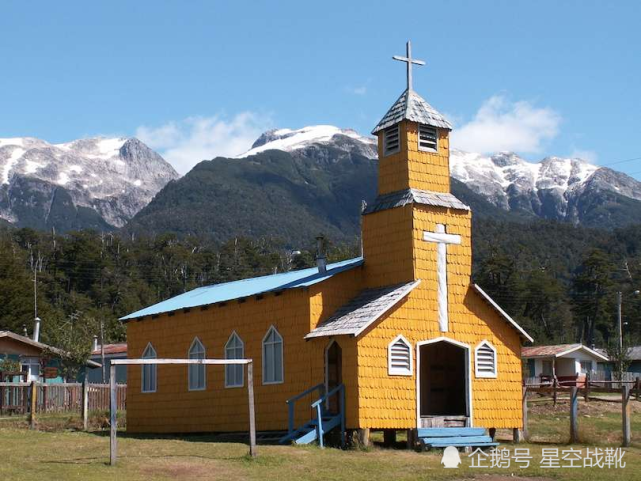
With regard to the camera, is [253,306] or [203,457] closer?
[203,457]

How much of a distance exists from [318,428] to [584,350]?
164 ft

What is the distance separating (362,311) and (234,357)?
5874 millimetres

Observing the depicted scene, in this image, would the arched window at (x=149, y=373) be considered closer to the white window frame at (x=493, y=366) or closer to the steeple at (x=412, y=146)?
the steeple at (x=412, y=146)

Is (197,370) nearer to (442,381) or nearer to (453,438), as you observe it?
(442,381)

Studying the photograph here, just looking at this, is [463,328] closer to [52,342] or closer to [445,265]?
[445,265]

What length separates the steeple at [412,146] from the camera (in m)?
31.0

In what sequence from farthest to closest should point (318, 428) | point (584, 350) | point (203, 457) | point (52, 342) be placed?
point (584, 350) < point (52, 342) < point (318, 428) < point (203, 457)

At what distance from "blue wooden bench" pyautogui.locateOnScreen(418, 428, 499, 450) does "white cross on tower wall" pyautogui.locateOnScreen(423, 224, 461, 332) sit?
2.90 m

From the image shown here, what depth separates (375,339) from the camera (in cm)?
2844

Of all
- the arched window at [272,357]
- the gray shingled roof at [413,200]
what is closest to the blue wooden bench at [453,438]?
the arched window at [272,357]

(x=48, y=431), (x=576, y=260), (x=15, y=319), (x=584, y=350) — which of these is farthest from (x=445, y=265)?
(x=576, y=260)

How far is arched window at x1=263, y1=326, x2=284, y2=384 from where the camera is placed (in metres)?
31.2

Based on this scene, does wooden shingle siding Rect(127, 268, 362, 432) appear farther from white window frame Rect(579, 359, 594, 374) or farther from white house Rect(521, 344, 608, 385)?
white window frame Rect(579, 359, 594, 374)

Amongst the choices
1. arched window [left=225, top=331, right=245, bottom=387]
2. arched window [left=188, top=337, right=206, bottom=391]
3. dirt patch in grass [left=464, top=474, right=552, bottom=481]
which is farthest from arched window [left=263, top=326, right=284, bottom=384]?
dirt patch in grass [left=464, top=474, right=552, bottom=481]
